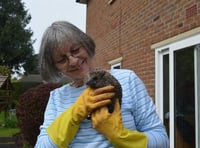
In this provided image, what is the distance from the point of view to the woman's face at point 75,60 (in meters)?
1.83

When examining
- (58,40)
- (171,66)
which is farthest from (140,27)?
(58,40)

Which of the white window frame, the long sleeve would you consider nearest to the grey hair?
the long sleeve

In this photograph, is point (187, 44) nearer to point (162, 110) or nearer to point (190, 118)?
point (190, 118)

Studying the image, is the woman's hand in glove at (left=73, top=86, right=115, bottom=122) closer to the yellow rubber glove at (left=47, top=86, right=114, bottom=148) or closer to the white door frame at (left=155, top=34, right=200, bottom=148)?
the yellow rubber glove at (left=47, top=86, right=114, bottom=148)

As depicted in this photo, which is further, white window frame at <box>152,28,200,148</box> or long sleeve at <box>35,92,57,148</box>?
white window frame at <box>152,28,200,148</box>

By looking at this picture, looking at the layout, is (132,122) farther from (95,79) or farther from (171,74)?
(171,74)

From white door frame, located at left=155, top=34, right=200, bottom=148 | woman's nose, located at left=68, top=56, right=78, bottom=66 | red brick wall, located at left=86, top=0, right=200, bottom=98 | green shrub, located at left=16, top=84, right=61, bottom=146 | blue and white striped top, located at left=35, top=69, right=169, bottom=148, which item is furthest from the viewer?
green shrub, located at left=16, top=84, right=61, bottom=146

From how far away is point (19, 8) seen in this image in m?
43.5

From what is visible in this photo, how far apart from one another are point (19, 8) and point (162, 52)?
128ft

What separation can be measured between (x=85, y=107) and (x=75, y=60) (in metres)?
0.30

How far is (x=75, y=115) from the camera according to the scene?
1.64 m

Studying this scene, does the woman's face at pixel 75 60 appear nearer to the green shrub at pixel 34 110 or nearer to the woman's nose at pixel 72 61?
the woman's nose at pixel 72 61

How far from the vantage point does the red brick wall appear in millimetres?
5496

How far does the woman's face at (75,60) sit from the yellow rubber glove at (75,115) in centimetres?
19
